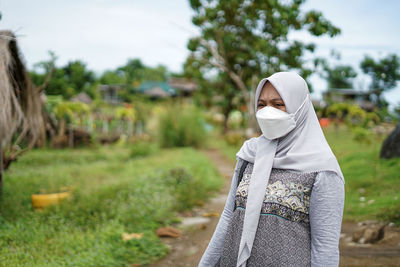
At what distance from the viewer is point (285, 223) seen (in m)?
1.55

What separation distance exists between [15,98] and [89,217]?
1.67 meters

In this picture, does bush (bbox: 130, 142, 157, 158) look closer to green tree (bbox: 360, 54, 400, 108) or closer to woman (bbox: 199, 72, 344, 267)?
green tree (bbox: 360, 54, 400, 108)

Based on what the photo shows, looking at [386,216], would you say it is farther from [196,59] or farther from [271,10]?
[196,59]

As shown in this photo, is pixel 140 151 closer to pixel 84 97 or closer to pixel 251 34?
pixel 251 34

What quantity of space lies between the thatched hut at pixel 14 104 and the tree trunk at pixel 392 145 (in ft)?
16.7

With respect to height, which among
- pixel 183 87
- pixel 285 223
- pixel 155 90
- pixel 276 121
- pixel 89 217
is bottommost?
pixel 89 217

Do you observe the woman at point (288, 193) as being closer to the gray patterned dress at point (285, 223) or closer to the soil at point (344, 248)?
the gray patterned dress at point (285, 223)

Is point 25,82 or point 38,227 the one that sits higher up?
point 25,82

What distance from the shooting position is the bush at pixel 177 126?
43.8ft

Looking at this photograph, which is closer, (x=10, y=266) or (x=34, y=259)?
(x=10, y=266)

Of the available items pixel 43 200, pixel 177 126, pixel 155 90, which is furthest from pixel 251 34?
pixel 155 90

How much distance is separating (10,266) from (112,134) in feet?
43.8

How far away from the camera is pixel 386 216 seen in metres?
4.18

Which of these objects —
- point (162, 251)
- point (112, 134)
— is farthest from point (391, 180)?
point (112, 134)
